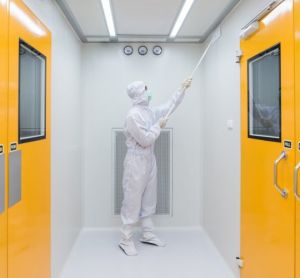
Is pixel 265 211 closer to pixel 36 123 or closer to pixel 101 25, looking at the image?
pixel 36 123

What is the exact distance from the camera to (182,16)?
2.80 metres

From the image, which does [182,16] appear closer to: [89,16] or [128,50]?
[89,16]

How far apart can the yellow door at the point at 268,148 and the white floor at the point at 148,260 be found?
54 centimetres

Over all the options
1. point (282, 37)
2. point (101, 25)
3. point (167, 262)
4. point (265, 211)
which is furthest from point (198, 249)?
point (101, 25)

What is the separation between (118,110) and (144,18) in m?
1.21

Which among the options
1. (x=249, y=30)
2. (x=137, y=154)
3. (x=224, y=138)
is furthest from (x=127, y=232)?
(x=249, y=30)

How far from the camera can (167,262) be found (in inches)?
113

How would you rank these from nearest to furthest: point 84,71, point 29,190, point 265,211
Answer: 1. point 29,190
2. point 265,211
3. point 84,71

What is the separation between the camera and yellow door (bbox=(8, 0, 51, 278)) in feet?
5.10

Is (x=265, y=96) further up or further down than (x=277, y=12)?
further down

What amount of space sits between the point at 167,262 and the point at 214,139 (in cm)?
138

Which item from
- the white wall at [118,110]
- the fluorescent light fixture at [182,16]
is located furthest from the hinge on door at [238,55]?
the white wall at [118,110]

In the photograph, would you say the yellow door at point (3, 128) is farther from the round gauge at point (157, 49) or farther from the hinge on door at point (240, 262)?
the round gauge at point (157, 49)

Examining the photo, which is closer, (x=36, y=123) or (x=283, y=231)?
(x=283, y=231)
